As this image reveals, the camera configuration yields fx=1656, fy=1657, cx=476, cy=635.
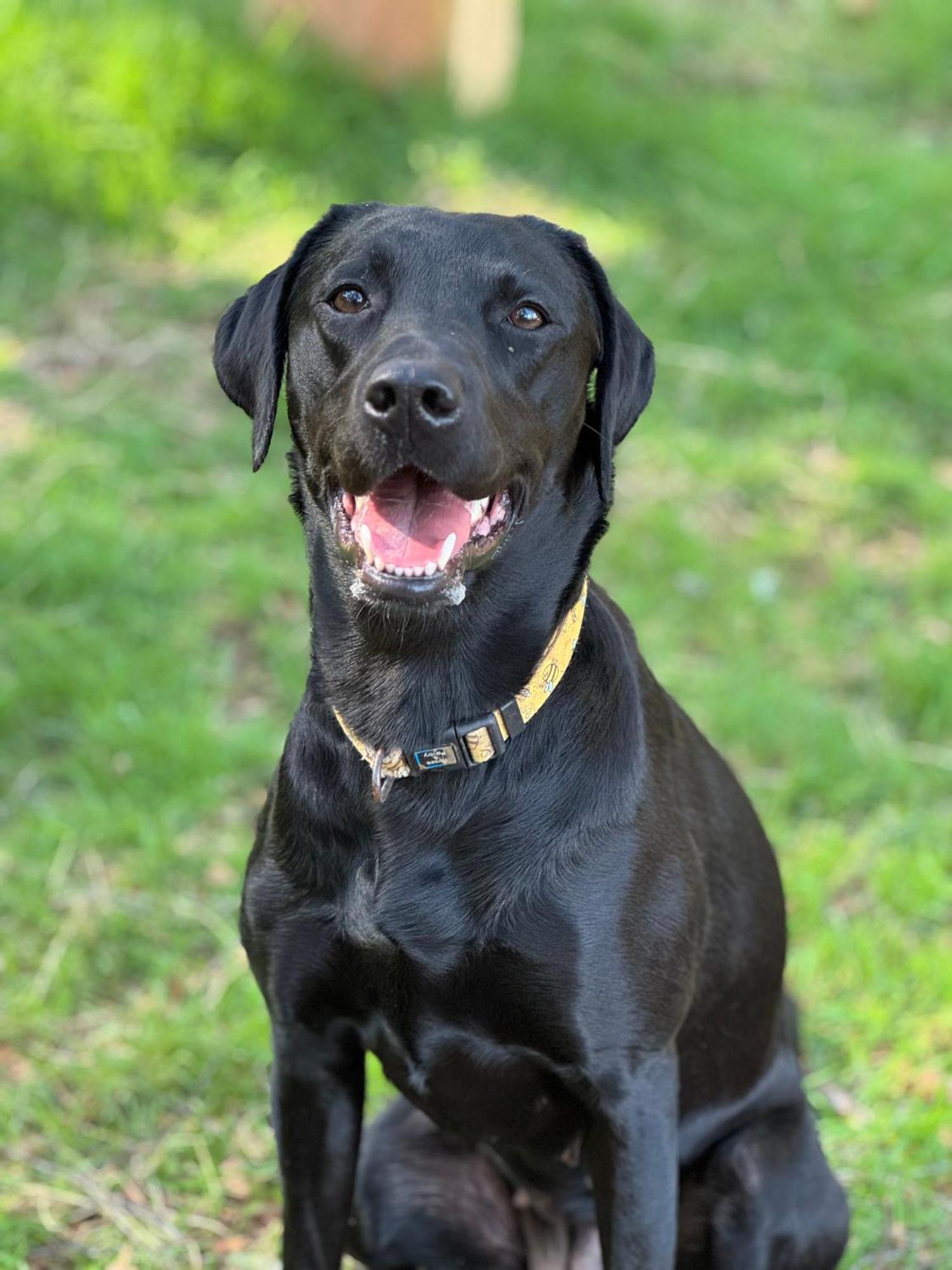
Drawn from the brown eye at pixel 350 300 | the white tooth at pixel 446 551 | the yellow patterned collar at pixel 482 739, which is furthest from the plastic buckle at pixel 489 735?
the brown eye at pixel 350 300

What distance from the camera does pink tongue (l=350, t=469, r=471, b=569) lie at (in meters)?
2.42

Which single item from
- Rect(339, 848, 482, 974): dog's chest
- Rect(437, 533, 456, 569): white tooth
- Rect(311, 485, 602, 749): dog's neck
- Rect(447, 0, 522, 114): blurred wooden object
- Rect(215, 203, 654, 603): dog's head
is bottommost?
Rect(339, 848, 482, 974): dog's chest

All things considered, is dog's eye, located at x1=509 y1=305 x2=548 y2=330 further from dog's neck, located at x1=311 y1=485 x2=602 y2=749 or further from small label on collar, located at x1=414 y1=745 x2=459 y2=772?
small label on collar, located at x1=414 y1=745 x2=459 y2=772

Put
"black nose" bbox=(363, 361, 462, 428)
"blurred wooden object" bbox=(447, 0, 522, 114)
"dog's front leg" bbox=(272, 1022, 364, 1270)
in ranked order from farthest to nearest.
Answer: "blurred wooden object" bbox=(447, 0, 522, 114) < "dog's front leg" bbox=(272, 1022, 364, 1270) < "black nose" bbox=(363, 361, 462, 428)

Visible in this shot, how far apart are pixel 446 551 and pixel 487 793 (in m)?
0.38

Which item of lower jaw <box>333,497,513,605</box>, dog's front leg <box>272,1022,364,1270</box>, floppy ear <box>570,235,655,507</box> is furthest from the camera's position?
dog's front leg <box>272,1022,364,1270</box>

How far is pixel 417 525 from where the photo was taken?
2.44 metres

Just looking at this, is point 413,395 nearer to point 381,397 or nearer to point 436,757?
point 381,397

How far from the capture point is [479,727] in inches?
98.0

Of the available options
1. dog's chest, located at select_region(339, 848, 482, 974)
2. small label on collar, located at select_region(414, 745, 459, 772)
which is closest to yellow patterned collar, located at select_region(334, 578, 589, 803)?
small label on collar, located at select_region(414, 745, 459, 772)

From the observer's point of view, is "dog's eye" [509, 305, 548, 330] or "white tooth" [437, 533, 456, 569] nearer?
"white tooth" [437, 533, 456, 569]

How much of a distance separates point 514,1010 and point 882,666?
2807 millimetres

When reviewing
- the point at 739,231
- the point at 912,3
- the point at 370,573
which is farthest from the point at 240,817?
the point at 912,3

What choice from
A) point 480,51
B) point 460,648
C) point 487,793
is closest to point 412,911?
point 487,793
